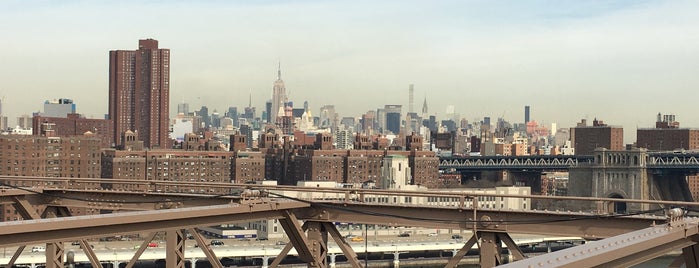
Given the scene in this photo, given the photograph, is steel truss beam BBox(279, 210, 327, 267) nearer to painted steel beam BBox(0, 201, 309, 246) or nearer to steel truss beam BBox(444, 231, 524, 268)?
painted steel beam BBox(0, 201, 309, 246)

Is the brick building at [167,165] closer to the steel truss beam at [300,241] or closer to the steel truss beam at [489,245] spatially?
the steel truss beam at [300,241]

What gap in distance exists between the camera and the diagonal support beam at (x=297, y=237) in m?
14.9

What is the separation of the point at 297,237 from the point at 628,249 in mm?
6171

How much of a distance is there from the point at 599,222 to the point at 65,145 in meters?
122

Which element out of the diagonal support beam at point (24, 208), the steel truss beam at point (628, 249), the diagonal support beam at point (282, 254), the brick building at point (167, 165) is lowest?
the brick building at point (167, 165)

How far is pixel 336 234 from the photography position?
14938 millimetres

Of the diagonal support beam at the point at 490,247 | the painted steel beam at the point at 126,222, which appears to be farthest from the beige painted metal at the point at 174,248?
the diagonal support beam at the point at 490,247

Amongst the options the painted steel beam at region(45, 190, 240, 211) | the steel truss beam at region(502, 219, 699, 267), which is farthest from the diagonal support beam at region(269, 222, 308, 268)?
the steel truss beam at region(502, 219, 699, 267)

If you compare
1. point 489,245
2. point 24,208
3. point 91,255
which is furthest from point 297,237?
point 24,208

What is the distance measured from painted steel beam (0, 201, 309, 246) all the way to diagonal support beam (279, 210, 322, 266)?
0.12 metres

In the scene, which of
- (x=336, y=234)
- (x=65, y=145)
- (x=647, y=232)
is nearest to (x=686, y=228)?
(x=647, y=232)

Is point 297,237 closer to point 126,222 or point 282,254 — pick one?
point 282,254

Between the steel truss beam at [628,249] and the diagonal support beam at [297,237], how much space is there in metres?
4.90

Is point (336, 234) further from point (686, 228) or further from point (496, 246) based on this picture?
point (686, 228)
